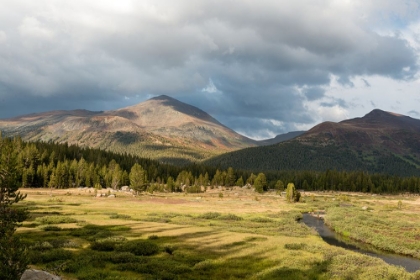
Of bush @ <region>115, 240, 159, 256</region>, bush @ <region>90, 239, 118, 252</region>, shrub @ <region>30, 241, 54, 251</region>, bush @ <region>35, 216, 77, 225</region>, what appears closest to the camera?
shrub @ <region>30, 241, 54, 251</region>

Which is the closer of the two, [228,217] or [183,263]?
[183,263]

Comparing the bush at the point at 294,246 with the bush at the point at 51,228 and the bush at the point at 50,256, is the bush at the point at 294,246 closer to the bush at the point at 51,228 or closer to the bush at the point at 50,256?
the bush at the point at 50,256

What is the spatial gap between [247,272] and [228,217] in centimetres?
4330

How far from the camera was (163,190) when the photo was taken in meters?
172

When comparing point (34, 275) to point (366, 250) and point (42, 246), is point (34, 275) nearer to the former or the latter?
point (42, 246)


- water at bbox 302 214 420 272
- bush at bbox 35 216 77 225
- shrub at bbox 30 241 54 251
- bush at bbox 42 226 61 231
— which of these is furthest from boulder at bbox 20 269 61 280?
water at bbox 302 214 420 272

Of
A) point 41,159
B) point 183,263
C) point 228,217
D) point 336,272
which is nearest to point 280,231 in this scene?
point 228,217

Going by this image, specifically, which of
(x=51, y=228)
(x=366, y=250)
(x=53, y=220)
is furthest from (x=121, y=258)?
(x=366, y=250)

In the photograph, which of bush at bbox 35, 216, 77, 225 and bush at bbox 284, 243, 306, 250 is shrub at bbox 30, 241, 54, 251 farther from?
bush at bbox 284, 243, 306, 250

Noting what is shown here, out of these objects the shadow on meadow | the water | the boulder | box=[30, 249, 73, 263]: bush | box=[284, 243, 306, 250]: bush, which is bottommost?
the water

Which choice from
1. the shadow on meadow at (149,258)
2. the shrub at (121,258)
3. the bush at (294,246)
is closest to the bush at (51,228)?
the shadow on meadow at (149,258)

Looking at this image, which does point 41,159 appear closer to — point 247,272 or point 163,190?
point 163,190

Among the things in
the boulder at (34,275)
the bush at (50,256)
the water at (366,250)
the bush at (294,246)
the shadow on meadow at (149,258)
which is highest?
the boulder at (34,275)

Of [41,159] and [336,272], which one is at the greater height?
[41,159]
